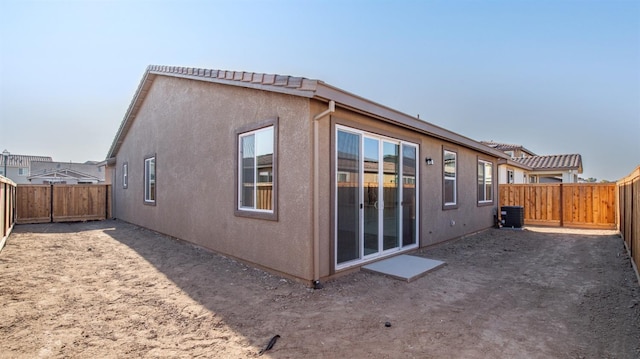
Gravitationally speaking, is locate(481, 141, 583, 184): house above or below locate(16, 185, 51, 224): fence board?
above

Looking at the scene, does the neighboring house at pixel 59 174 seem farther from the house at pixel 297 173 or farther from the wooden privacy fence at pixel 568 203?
the wooden privacy fence at pixel 568 203

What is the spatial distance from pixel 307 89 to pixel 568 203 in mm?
12734

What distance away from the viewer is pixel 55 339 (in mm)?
3066

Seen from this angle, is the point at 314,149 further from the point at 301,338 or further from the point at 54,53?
the point at 54,53

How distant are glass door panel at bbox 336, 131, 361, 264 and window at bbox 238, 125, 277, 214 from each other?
3.61ft

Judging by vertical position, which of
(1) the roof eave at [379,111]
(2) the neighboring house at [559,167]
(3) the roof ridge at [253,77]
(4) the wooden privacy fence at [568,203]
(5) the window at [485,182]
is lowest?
(4) the wooden privacy fence at [568,203]

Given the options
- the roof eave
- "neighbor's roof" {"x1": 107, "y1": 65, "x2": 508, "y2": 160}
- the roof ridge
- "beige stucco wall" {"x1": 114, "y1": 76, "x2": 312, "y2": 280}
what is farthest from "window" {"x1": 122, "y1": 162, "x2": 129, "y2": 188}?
the roof eave

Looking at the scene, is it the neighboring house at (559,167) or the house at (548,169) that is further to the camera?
the neighboring house at (559,167)

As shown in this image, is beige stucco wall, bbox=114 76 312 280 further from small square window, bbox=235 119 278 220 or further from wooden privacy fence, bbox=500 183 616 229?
wooden privacy fence, bbox=500 183 616 229

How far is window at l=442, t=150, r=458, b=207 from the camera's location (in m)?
8.31

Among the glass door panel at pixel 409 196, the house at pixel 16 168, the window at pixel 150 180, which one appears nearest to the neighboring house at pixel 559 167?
the glass door panel at pixel 409 196

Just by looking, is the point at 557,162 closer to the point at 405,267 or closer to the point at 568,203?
the point at 568,203

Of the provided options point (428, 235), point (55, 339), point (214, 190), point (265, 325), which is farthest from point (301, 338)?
point (428, 235)

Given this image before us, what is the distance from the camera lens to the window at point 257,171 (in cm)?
533
